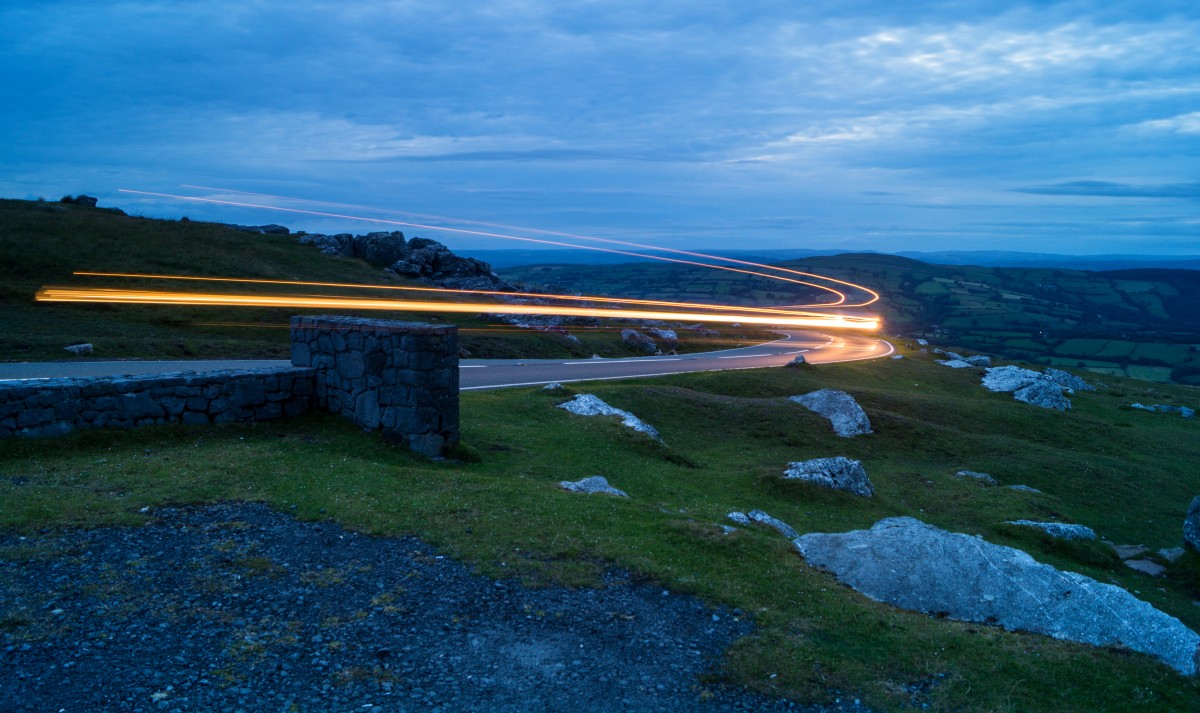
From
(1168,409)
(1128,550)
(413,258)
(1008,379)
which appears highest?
(413,258)

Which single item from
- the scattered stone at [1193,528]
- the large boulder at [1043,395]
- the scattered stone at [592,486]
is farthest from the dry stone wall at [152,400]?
the large boulder at [1043,395]

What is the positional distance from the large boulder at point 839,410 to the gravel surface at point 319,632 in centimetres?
2184

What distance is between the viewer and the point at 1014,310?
525ft

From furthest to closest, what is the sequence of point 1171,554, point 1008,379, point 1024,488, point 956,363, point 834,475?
point 956,363, point 1008,379, point 1024,488, point 834,475, point 1171,554

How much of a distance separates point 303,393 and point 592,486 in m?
8.09

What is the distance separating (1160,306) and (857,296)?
378 ft

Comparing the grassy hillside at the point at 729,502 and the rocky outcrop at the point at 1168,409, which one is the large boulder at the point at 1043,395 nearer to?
the rocky outcrop at the point at 1168,409

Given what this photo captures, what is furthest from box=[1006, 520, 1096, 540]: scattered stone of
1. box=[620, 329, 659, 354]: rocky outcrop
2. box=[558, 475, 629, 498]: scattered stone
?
box=[620, 329, 659, 354]: rocky outcrop

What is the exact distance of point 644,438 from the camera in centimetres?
2269

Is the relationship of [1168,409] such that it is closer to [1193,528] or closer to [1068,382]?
[1068,382]

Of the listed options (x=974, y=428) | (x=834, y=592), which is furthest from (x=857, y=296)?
(x=834, y=592)

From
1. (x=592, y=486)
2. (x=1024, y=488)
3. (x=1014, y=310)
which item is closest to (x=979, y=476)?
(x=1024, y=488)

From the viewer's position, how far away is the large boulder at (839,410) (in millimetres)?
29966

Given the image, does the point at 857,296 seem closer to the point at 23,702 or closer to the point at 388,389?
the point at 388,389
